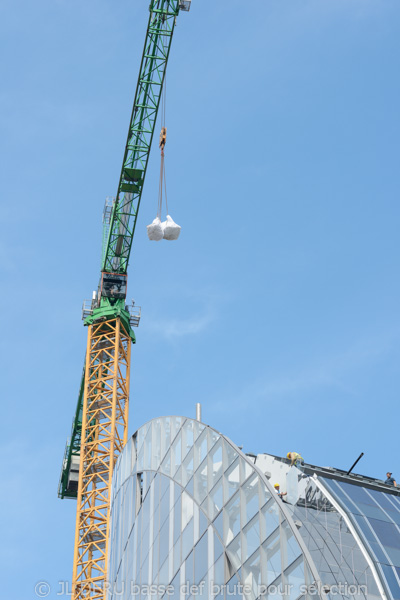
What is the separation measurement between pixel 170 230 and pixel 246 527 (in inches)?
945

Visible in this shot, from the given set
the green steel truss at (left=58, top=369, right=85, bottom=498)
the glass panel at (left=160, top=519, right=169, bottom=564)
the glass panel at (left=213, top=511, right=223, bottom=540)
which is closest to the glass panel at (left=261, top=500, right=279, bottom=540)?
the glass panel at (left=213, top=511, right=223, bottom=540)

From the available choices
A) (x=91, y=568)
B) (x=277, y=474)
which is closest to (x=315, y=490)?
(x=277, y=474)

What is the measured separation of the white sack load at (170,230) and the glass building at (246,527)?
1114 centimetres

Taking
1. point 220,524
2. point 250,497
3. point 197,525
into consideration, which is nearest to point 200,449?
point 197,525

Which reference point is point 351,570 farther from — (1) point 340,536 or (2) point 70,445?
(2) point 70,445

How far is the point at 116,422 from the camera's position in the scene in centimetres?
9162

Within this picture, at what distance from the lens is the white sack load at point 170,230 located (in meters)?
56.8

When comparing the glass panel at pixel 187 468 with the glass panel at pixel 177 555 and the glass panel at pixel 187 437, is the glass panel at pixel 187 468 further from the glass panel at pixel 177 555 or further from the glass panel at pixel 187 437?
the glass panel at pixel 177 555

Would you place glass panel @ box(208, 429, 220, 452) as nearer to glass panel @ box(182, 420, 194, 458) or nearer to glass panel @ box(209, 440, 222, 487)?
glass panel @ box(209, 440, 222, 487)

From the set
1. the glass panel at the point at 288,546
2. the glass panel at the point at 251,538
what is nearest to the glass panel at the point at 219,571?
the glass panel at the point at 251,538

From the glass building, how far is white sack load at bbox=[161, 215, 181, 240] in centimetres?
1114

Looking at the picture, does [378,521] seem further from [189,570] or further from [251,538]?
[189,570]

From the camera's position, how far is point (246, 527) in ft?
120

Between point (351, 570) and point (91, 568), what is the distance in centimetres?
5378
